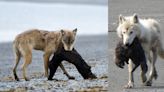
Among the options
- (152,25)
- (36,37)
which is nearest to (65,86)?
(36,37)

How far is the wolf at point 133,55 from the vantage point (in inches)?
224

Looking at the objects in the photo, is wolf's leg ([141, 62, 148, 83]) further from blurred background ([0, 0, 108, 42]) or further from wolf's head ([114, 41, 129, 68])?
blurred background ([0, 0, 108, 42])

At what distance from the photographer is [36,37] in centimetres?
586

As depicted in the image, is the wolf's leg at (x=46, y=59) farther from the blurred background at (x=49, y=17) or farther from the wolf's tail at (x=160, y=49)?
the wolf's tail at (x=160, y=49)

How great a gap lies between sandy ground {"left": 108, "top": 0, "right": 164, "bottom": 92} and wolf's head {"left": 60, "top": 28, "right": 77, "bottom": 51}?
35 cm

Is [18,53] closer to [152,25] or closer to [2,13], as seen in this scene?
[2,13]

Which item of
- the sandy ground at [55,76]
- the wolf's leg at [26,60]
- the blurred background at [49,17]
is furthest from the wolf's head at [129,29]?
the wolf's leg at [26,60]

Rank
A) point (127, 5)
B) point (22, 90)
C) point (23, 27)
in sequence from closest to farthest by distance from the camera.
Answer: point (22, 90) → point (23, 27) → point (127, 5)

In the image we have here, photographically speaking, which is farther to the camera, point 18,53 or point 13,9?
point 13,9

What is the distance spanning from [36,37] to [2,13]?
61cm

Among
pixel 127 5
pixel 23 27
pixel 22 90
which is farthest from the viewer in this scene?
pixel 127 5

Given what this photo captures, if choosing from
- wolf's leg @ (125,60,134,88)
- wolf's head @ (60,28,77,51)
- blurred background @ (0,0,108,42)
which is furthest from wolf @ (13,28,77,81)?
wolf's leg @ (125,60,134,88)

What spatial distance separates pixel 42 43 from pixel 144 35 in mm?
807

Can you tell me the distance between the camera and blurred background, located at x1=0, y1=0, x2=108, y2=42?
20.2 feet
